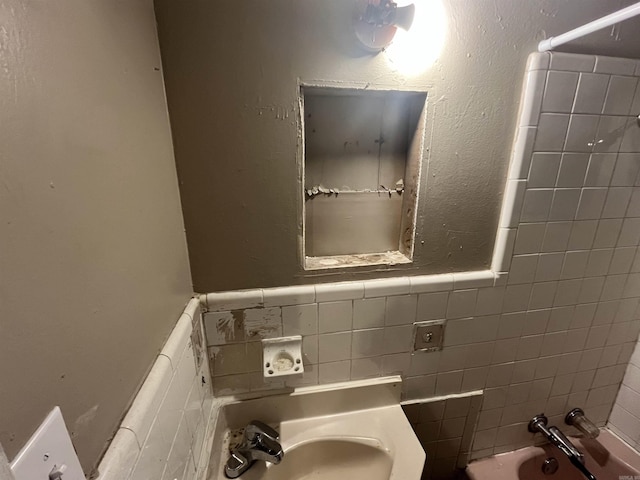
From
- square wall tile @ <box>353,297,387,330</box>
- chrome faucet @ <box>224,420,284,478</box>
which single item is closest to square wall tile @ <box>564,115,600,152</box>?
square wall tile @ <box>353,297,387,330</box>

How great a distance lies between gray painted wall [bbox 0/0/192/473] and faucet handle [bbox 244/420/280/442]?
498mm

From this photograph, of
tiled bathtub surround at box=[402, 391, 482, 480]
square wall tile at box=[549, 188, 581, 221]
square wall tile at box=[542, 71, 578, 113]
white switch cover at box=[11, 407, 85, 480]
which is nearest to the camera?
white switch cover at box=[11, 407, 85, 480]

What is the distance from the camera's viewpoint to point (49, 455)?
309 mm

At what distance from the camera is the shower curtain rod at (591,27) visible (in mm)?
582

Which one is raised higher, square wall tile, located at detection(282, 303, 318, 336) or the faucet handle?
square wall tile, located at detection(282, 303, 318, 336)

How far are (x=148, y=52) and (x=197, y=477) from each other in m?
1.02

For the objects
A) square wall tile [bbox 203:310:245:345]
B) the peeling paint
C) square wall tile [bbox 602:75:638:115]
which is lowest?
square wall tile [bbox 203:310:245:345]

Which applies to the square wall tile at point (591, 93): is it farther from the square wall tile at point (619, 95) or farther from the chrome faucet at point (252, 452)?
the chrome faucet at point (252, 452)

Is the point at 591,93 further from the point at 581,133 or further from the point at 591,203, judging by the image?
the point at 591,203

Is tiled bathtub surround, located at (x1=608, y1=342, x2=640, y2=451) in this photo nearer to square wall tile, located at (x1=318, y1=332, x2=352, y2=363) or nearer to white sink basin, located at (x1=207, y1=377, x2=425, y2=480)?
white sink basin, located at (x1=207, y1=377, x2=425, y2=480)

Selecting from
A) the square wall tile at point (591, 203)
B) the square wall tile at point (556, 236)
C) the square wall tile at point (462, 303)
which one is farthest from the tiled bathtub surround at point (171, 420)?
the square wall tile at point (591, 203)

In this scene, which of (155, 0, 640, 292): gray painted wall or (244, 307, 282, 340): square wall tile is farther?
(244, 307, 282, 340): square wall tile

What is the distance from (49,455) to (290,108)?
743 millimetres

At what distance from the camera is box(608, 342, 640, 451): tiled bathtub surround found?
4.08ft
